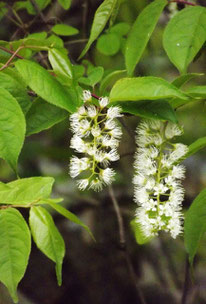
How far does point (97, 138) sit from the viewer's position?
0.92 metres

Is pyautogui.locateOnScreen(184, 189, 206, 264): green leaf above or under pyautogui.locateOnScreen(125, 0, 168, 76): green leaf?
under

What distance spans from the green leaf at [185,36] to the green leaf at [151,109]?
67mm

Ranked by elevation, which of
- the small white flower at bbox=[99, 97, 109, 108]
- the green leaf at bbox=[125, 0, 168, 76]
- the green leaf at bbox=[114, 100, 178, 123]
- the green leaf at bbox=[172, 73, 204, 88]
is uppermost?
the green leaf at bbox=[125, 0, 168, 76]

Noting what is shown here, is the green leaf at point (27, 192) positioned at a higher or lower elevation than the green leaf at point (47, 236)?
higher

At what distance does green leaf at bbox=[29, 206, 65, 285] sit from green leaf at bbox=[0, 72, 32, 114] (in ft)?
0.69

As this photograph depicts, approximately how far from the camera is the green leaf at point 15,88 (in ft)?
3.01

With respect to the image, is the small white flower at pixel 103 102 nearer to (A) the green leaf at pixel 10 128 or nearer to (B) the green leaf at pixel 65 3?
(A) the green leaf at pixel 10 128

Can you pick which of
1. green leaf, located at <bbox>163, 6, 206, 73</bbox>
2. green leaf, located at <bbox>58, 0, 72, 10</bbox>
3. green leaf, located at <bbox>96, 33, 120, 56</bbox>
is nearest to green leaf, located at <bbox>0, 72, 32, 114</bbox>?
green leaf, located at <bbox>163, 6, 206, 73</bbox>

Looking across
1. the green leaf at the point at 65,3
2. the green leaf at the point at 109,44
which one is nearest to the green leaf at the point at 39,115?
the green leaf at the point at 65,3

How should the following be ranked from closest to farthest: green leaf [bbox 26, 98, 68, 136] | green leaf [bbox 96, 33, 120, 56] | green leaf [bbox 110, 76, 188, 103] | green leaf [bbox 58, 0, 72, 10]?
green leaf [bbox 110, 76, 188, 103] < green leaf [bbox 26, 98, 68, 136] < green leaf [bbox 58, 0, 72, 10] < green leaf [bbox 96, 33, 120, 56]

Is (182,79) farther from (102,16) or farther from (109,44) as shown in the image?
(109,44)

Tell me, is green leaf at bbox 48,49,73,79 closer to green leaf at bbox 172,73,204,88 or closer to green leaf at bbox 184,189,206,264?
green leaf at bbox 172,73,204,88

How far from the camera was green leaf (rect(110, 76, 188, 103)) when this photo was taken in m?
0.84

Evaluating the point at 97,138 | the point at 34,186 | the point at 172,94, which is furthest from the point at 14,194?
the point at 172,94
